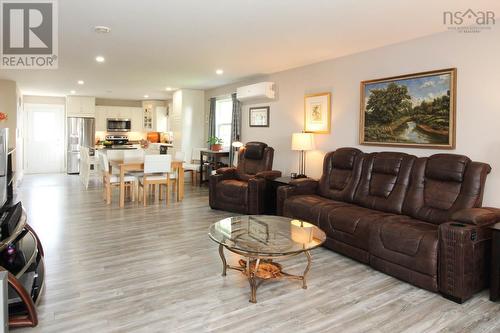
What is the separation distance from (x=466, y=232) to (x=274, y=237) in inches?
60.5

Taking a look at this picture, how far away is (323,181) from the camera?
4719 mm

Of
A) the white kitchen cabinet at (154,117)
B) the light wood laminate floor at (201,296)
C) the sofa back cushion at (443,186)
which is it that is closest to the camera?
the light wood laminate floor at (201,296)

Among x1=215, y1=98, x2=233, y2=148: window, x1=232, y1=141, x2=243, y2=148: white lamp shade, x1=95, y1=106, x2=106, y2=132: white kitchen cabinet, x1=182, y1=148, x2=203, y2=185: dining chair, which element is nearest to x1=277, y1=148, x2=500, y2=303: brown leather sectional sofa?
x1=232, y1=141, x2=243, y2=148: white lamp shade

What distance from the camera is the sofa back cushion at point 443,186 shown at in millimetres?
3217

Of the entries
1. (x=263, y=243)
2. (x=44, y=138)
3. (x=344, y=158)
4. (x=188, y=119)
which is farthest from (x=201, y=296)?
(x=44, y=138)

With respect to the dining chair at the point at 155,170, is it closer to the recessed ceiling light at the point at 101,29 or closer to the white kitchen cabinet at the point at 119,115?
the recessed ceiling light at the point at 101,29

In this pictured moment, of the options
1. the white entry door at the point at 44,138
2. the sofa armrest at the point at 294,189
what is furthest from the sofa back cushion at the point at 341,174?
the white entry door at the point at 44,138

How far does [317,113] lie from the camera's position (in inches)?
209

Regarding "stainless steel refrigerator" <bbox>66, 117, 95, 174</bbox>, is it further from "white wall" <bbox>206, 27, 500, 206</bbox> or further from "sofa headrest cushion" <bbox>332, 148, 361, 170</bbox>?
"sofa headrest cushion" <bbox>332, 148, 361, 170</bbox>

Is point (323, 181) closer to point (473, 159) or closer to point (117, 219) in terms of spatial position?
point (473, 159)

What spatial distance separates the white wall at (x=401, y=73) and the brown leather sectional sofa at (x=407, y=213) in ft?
0.90

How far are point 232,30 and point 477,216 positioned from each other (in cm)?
294

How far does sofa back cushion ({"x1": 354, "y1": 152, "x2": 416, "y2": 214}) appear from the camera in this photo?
3.82m

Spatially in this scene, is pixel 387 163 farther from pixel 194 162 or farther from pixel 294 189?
pixel 194 162
